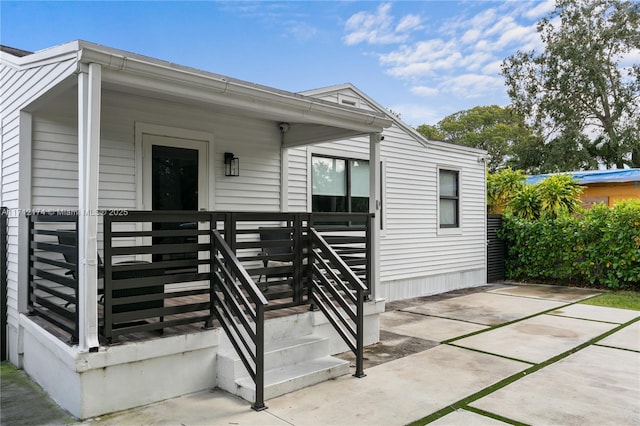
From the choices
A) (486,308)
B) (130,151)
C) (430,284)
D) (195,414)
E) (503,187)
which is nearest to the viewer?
(195,414)

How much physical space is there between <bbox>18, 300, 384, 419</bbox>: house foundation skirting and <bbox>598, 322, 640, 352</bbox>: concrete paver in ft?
12.5

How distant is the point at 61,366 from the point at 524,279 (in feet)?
31.4

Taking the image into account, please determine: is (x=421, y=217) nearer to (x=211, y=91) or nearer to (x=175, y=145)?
(x=175, y=145)

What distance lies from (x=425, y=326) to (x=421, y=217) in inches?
117

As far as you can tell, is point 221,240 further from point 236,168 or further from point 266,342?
point 236,168

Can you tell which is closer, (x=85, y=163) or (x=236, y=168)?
(x=85, y=163)

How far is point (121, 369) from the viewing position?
321 centimetres

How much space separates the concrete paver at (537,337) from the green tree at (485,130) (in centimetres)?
2265

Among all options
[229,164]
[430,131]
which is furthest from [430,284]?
[430,131]

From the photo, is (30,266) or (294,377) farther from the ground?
(30,266)

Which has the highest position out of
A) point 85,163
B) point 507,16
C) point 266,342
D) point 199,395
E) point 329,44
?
point 507,16

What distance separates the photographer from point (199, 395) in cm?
354

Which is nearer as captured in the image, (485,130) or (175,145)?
(175,145)

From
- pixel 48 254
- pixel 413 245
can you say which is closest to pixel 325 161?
pixel 413 245
